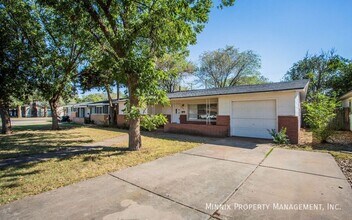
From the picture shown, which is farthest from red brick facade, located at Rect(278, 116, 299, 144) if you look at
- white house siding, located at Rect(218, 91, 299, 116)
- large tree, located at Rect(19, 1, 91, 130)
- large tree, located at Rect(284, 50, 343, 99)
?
large tree, located at Rect(284, 50, 343, 99)

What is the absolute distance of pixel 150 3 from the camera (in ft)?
25.3

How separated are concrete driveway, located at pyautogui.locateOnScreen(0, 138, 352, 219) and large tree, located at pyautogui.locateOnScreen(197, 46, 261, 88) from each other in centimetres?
2703

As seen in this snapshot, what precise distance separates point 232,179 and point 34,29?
55.4 ft

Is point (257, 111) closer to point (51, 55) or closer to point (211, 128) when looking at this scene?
point (211, 128)

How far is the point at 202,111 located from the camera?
1551 cm

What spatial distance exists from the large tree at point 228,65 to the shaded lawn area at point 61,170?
87.7ft

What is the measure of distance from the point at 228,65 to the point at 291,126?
2309 centimetres

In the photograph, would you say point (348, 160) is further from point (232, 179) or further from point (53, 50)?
point (53, 50)

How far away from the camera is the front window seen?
48.7 ft

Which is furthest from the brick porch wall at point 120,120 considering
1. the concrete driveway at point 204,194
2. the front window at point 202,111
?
the concrete driveway at point 204,194

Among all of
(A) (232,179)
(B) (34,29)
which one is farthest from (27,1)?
(A) (232,179)

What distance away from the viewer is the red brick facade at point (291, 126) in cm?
930

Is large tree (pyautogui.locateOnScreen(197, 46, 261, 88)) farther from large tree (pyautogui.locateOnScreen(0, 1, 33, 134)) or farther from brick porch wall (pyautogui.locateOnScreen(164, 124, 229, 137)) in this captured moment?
large tree (pyautogui.locateOnScreen(0, 1, 33, 134))

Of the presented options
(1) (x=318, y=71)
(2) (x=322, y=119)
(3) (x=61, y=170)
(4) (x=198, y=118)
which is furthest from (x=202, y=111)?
(1) (x=318, y=71)
